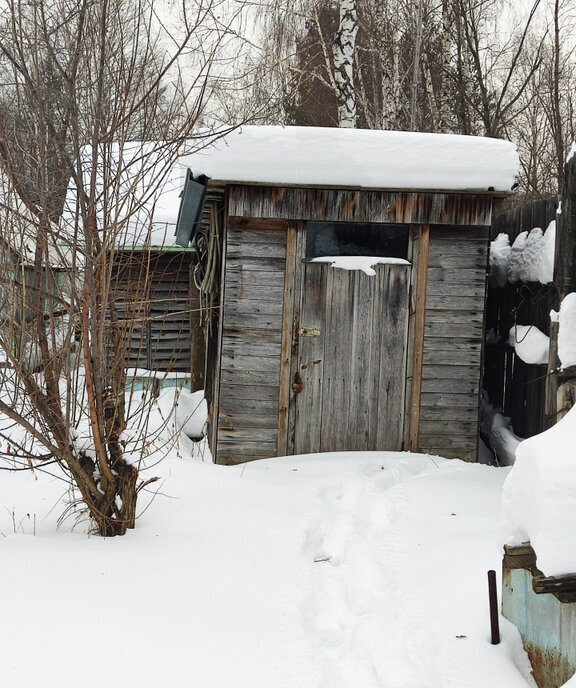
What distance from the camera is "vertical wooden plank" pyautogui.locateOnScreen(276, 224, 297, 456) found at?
24.2 ft

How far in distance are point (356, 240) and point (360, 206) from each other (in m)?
0.36

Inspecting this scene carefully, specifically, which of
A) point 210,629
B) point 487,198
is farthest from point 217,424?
point 210,629

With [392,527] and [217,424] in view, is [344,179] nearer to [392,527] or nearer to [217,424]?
[217,424]

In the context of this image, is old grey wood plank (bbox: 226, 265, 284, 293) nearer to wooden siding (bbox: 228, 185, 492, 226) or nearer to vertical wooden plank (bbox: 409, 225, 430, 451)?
wooden siding (bbox: 228, 185, 492, 226)

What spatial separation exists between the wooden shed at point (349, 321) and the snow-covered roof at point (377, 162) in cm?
21

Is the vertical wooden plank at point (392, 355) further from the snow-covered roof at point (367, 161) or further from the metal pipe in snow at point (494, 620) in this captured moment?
the metal pipe in snow at point (494, 620)

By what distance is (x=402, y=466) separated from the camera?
7012 millimetres

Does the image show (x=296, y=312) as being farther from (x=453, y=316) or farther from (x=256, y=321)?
(x=453, y=316)

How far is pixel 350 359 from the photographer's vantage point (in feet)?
24.6

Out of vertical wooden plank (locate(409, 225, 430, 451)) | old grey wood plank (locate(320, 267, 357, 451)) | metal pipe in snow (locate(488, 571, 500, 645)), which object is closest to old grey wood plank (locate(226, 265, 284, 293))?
old grey wood plank (locate(320, 267, 357, 451))

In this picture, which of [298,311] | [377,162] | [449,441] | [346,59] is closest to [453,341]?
[449,441]

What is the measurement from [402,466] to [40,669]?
450cm

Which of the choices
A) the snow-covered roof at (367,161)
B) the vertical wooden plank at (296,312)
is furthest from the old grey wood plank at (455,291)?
the vertical wooden plank at (296,312)

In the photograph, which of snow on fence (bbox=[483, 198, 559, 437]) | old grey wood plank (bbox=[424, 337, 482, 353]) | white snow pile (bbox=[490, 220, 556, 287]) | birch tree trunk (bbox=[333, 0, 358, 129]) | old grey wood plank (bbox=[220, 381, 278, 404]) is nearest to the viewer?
white snow pile (bbox=[490, 220, 556, 287])
